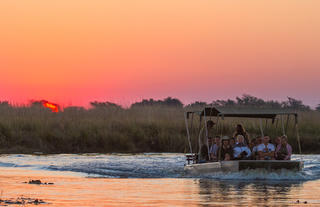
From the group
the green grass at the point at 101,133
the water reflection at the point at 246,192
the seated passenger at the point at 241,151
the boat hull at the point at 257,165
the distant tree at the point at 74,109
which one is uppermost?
the distant tree at the point at 74,109

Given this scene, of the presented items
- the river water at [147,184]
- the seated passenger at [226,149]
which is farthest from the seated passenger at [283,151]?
the seated passenger at [226,149]

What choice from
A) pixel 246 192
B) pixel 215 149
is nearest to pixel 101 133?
pixel 215 149

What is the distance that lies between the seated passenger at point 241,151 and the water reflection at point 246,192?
125 cm

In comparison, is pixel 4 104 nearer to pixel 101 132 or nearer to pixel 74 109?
pixel 74 109

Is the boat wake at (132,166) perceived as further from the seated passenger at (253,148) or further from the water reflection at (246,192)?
the seated passenger at (253,148)

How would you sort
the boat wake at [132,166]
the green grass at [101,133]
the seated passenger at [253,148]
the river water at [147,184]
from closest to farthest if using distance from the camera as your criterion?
1. the river water at [147,184]
2. the boat wake at [132,166]
3. the seated passenger at [253,148]
4. the green grass at [101,133]

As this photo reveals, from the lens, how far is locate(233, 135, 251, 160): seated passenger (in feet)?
80.2

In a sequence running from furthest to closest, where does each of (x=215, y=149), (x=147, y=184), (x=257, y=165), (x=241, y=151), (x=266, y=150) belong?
(x=215, y=149), (x=266, y=150), (x=241, y=151), (x=257, y=165), (x=147, y=184)

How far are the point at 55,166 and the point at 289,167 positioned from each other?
8884 mm

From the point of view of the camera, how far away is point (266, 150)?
81.5 ft

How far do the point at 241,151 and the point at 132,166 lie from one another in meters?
6.81

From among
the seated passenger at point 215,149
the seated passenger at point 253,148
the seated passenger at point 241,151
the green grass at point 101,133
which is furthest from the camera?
the green grass at point 101,133

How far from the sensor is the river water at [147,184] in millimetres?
17516

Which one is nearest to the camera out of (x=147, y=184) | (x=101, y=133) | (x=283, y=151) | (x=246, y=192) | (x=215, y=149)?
(x=246, y=192)
